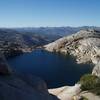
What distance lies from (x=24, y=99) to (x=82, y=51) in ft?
540

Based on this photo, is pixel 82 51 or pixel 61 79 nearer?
pixel 61 79

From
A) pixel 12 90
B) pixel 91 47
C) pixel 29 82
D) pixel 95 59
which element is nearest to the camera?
pixel 12 90

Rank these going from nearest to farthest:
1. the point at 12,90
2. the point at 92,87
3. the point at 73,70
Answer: the point at 12,90 → the point at 92,87 → the point at 73,70

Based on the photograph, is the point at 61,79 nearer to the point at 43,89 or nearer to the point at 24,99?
the point at 43,89

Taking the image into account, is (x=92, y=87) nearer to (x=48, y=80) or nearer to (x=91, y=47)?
(x=48, y=80)

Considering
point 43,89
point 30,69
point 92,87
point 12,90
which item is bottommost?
point 30,69

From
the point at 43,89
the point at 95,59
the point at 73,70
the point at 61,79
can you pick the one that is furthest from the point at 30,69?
the point at 43,89

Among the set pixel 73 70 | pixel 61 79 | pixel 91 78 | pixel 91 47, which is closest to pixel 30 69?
pixel 73 70

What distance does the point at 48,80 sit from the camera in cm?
10762

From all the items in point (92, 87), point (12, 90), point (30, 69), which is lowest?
point (30, 69)

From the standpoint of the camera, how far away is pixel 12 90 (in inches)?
717

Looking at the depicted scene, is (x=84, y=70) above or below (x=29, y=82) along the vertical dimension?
below

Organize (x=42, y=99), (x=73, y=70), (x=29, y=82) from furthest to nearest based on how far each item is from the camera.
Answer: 1. (x=73, y=70)
2. (x=29, y=82)
3. (x=42, y=99)

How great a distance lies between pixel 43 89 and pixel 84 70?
106m
